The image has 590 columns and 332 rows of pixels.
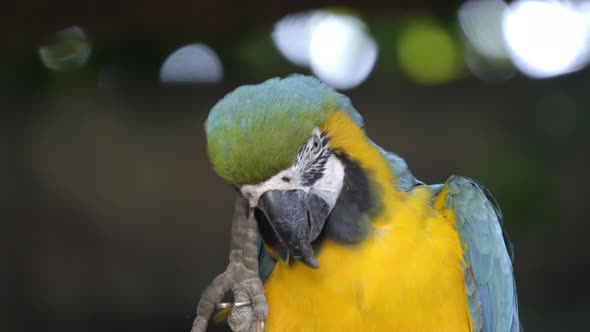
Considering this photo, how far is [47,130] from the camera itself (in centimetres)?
421

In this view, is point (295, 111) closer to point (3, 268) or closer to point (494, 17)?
point (494, 17)

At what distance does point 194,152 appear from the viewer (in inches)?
173

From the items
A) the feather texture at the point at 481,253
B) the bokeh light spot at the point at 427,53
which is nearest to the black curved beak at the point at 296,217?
the feather texture at the point at 481,253

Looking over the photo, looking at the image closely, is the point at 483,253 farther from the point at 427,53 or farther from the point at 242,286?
the point at 427,53

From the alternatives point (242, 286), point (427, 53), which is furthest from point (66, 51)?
point (242, 286)

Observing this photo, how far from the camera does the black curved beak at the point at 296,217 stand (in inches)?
56.6

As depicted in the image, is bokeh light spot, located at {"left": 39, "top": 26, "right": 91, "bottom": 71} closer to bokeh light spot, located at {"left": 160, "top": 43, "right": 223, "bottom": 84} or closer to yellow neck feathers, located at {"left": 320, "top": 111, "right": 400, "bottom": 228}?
bokeh light spot, located at {"left": 160, "top": 43, "right": 223, "bottom": 84}

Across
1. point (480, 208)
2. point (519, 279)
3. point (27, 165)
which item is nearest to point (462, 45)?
point (519, 279)

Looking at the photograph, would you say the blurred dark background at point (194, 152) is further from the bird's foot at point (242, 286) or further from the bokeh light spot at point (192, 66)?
the bird's foot at point (242, 286)

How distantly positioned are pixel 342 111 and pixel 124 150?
297 cm

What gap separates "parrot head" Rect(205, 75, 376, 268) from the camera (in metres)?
1.39

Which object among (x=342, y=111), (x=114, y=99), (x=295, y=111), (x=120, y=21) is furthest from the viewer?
(x=114, y=99)

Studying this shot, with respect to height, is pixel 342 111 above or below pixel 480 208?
above

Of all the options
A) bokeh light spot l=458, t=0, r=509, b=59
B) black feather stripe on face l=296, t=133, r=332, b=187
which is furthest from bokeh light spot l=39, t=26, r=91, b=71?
black feather stripe on face l=296, t=133, r=332, b=187
